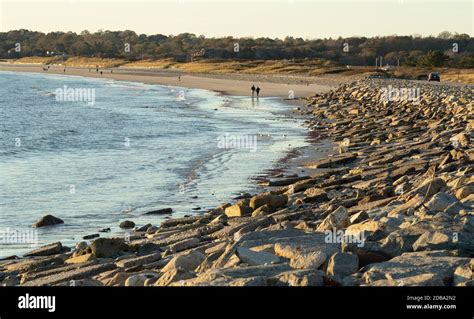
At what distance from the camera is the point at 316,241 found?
6711mm

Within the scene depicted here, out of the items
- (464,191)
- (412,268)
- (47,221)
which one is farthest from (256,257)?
(47,221)

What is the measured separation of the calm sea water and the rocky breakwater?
1532mm

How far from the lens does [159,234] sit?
10.1 m

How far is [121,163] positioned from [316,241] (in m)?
13.7

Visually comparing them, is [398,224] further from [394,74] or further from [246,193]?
[394,74]

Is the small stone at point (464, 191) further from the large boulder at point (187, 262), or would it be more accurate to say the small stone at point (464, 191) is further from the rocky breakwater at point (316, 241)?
the large boulder at point (187, 262)

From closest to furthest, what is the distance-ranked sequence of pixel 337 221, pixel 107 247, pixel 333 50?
pixel 337 221 → pixel 107 247 → pixel 333 50

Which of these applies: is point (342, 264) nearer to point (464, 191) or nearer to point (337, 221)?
point (337, 221)

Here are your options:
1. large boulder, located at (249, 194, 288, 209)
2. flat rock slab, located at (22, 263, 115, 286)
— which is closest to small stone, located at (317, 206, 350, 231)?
flat rock slab, located at (22, 263, 115, 286)

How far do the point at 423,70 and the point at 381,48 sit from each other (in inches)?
2282

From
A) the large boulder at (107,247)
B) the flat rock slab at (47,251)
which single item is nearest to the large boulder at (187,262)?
the large boulder at (107,247)

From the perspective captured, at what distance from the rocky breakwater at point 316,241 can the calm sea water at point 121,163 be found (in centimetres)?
153

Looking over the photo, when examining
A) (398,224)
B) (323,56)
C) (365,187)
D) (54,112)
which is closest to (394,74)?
(54,112)

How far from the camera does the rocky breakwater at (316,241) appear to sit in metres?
5.73
